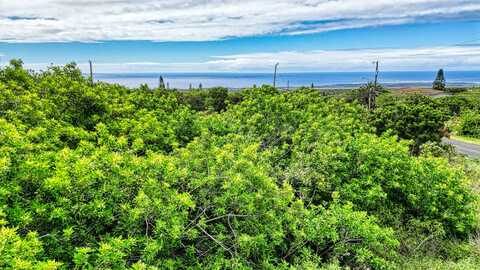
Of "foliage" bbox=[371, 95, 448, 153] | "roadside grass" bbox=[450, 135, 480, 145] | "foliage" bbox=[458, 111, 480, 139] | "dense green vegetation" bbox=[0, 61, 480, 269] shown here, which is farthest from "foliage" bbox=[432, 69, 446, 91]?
"dense green vegetation" bbox=[0, 61, 480, 269]

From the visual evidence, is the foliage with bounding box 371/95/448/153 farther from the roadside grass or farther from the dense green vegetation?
the roadside grass

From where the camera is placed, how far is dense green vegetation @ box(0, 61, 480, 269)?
532cm

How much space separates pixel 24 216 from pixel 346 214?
5.61m

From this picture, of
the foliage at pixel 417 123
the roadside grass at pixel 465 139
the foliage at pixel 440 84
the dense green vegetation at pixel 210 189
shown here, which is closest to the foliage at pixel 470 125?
the roadside grass at pixel 465 139

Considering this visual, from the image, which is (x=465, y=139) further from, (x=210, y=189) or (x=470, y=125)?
(x=210, y=189)

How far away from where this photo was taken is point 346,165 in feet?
33.4

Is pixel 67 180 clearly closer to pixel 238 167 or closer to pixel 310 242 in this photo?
pixel 238 167

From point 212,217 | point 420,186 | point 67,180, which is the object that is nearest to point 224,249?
point 212,217

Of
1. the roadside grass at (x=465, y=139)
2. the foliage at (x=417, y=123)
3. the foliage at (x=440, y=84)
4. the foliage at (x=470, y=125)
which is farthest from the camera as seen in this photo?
the foliage at (x=440, y=84)

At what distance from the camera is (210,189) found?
6.66 m

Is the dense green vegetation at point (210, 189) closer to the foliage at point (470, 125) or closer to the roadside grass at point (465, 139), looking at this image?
the roadside grass at point (465, 139)

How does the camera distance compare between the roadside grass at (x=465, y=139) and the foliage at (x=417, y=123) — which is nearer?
the foliage at (x=417, y=123)

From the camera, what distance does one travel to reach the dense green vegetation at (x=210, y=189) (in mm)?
5324

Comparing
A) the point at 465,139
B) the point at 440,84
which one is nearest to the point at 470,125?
the point at 465,139
